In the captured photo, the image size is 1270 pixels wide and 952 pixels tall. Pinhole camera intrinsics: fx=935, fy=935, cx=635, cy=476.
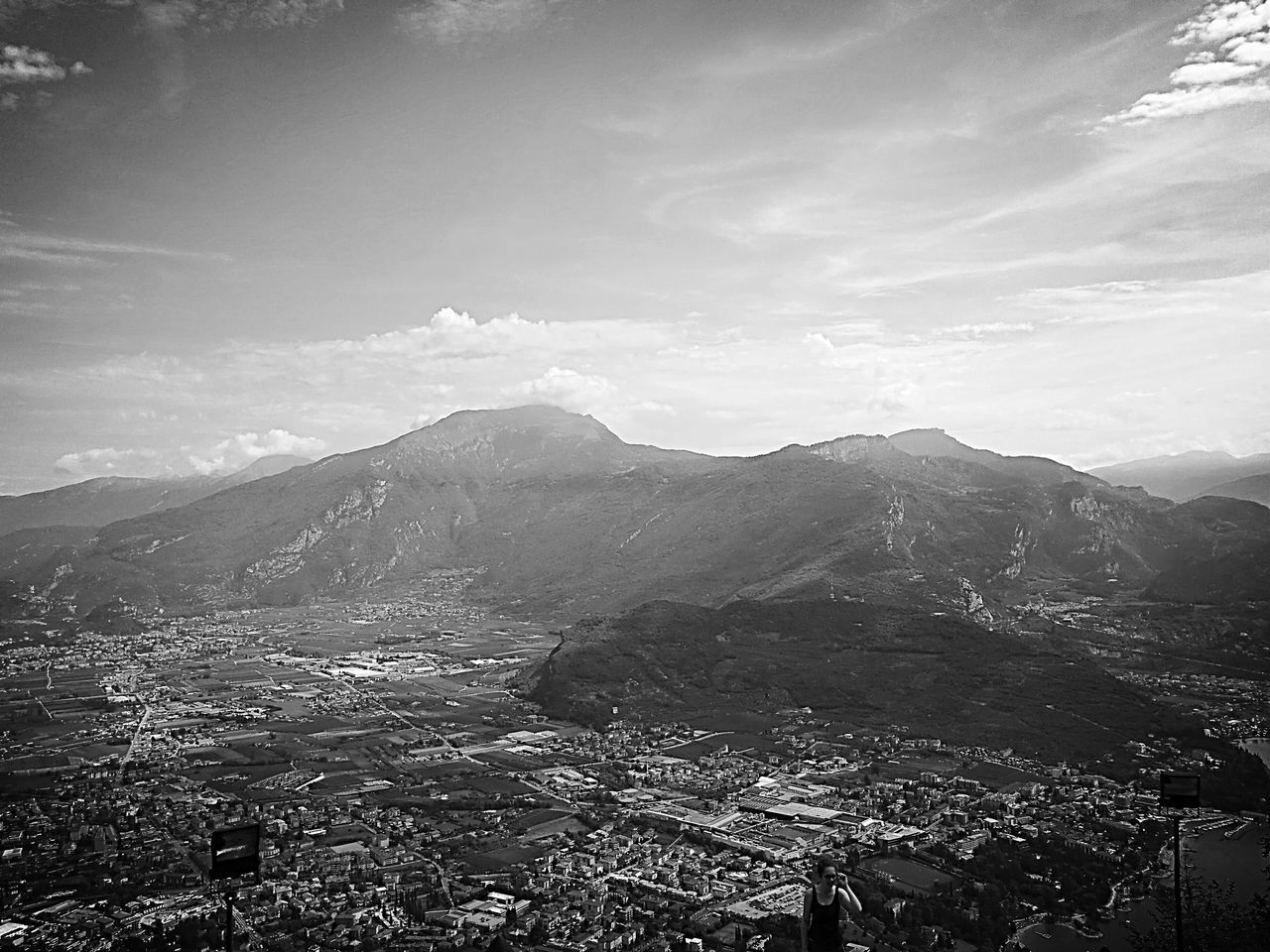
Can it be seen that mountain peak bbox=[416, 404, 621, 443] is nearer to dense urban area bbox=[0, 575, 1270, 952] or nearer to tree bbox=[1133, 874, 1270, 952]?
dense urban area bbox=[0, 575, 1270, 952]

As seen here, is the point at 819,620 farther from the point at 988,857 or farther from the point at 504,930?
the point at 504,930

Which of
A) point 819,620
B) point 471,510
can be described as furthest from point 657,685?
point 471,510

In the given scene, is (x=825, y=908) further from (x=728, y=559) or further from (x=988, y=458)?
(x=988, y=458)

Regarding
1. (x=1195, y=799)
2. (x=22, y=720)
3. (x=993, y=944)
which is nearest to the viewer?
(x=1195, y=799)

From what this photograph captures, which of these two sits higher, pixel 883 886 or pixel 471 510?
pixel 471 510

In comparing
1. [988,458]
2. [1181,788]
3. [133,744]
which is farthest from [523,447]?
[1181,788]

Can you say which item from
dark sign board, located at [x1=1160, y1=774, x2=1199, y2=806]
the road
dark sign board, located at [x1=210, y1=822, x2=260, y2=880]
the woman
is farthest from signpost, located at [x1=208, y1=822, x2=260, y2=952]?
the road

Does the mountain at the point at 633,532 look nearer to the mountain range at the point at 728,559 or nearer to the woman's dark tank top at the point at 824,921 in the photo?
the mountain range at the point at 728,559

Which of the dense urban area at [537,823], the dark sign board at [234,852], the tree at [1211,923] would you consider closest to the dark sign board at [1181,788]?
the dark sign board at [234,852]
